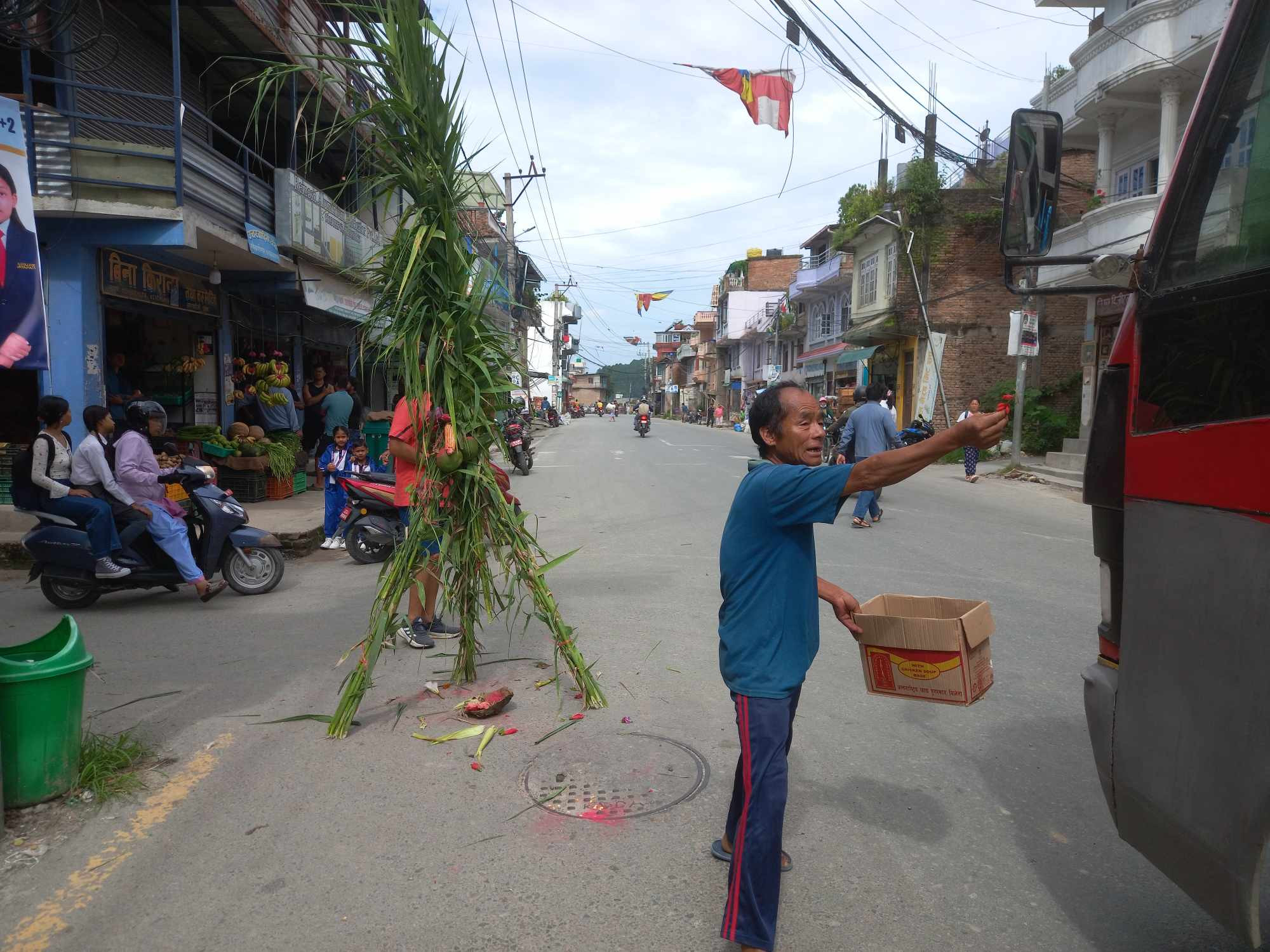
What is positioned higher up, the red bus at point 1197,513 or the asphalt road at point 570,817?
the red bus at point 1197,513

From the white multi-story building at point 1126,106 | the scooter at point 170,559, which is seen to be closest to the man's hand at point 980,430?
the scooter at point 170,559

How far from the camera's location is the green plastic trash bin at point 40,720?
321 centimetres

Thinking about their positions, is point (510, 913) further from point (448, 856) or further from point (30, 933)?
point (30, 933)

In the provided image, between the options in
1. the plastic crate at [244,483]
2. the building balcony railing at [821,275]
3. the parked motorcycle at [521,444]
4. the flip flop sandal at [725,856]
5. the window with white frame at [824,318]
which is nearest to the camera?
the flip flop sandal at [725,856]

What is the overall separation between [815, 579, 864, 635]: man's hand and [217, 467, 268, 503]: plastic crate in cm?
1037

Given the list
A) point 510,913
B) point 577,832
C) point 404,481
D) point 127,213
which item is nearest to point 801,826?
point 577,832

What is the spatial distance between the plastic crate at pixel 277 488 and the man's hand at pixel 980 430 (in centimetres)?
1114

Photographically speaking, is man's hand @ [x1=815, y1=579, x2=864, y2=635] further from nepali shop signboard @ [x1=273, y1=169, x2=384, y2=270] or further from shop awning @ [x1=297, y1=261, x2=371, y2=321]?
shop awning @ [x1=297, y1=261, x2=371, y2=321]

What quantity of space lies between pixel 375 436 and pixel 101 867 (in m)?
9.98

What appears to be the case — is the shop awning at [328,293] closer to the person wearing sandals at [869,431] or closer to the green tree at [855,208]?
the person wearing sandals at [869,431]

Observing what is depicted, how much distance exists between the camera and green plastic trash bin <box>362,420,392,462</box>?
39.6 ft

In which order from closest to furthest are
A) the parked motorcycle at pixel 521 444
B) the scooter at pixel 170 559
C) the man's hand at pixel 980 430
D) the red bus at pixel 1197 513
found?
the red bus at pixel 1197 513 → the man's hand at pixel 980 430 → the scooter at pixel 170 559 → the parked motorcycle at pixel 521 444

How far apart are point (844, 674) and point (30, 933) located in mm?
3925

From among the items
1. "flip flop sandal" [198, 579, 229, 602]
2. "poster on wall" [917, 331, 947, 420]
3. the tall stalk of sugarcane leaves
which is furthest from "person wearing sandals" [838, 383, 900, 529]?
"poster on wall" [917, 331, 947, 420]
